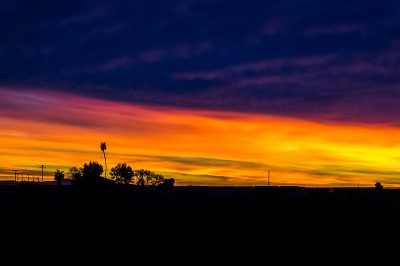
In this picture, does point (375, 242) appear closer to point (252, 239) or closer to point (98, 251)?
point (252, 239)

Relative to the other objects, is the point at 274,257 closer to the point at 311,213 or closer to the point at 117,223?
the point at 117,223

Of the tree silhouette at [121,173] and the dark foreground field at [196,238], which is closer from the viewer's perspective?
the dark foreground field at [196,238]

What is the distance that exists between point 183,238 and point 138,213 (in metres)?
15.8

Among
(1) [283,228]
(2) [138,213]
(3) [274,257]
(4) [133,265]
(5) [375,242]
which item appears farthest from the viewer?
(2) [138,213]

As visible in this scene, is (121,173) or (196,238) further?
(121,173)

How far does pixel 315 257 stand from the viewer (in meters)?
22.4

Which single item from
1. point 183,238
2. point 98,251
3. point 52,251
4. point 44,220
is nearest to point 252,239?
point 183,238

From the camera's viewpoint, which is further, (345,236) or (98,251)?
(345,236)

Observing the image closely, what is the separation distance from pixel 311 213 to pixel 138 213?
47.5 feet

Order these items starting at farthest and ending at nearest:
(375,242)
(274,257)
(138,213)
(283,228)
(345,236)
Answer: (138,213) < (283,228) < (345,236) < (375,242) < (274,257)

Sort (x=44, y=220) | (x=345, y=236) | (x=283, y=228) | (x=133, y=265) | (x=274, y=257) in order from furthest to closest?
(x=44, y=220)
(x=283, y=228)
(x=345, y=236)
(x=274, y=257)
(x=133, y=265)

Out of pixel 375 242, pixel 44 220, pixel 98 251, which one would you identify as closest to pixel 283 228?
pixel 375 242

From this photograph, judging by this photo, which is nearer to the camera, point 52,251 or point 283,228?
point 52,251

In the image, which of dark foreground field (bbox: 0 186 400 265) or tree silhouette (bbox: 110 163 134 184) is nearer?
dark foreground field (bbox: 0 186 400 265)
